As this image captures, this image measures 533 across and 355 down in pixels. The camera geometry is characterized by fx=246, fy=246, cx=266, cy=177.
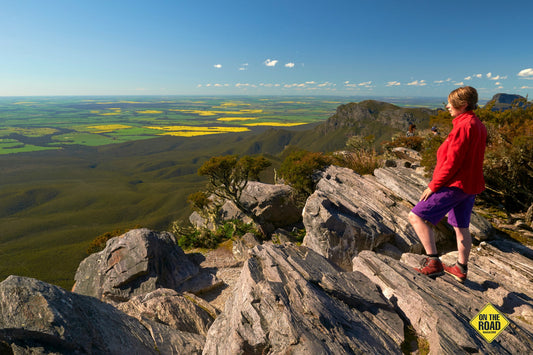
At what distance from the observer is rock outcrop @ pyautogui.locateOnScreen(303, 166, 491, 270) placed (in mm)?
10641

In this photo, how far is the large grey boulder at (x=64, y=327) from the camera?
179 inches

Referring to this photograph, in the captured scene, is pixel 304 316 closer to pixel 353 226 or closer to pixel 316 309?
pixel 316 309

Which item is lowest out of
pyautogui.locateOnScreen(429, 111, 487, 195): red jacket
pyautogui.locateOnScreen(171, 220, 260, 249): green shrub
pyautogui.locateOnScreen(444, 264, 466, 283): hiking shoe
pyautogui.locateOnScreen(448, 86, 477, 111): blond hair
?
pyautogui.locateOnScreen(171, 220, 260, 249): green shrub

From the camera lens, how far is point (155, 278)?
12.3 meters

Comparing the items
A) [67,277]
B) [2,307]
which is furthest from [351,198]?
[67,277]

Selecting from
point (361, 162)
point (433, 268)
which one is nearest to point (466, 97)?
point (433, 268)

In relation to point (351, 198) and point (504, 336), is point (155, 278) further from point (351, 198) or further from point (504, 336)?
point (504, 336)

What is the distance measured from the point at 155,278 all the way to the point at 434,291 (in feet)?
38.6

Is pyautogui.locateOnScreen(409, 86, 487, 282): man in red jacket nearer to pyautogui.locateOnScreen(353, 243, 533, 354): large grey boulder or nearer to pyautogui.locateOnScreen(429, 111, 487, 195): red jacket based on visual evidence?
pyautogui.locateOnScreen(429, 111, 487, 195): red jacket

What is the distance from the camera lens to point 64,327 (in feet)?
15.7

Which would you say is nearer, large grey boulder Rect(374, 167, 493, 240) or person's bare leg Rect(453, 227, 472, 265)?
person's bare leg Rect(453, 227, 472, 265)

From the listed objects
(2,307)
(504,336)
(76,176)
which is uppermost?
(2,307)

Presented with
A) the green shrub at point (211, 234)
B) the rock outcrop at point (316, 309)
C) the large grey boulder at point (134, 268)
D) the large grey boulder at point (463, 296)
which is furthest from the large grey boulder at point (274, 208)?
the large grey boulder at point (463, 296)

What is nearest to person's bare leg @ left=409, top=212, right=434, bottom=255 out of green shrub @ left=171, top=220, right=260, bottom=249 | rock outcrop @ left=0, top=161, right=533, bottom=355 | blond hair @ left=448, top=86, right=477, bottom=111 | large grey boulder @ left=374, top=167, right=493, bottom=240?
rock outcrop @ left=0, top=161, right=533, bottom=355
